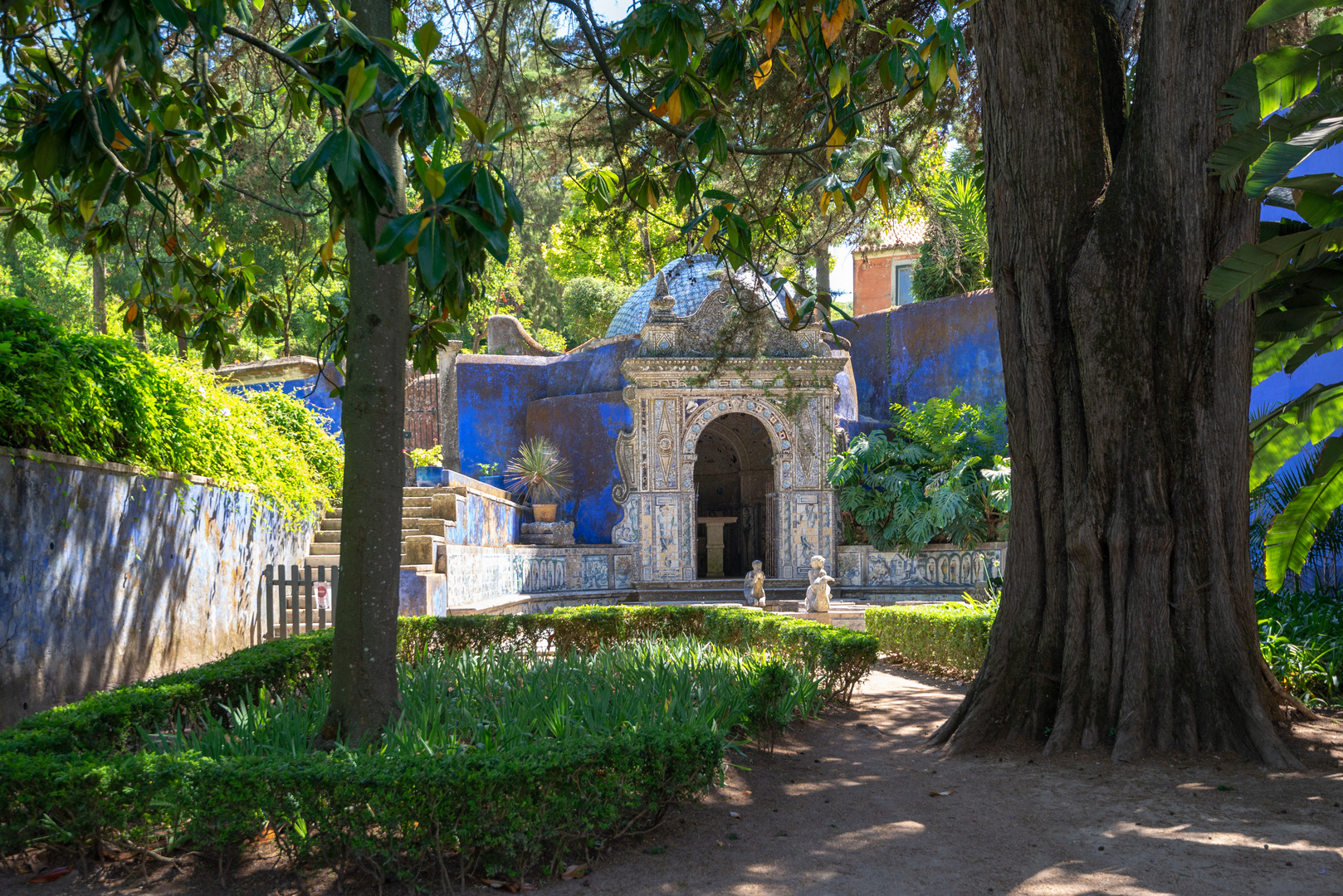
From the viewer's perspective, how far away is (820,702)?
7.73 m

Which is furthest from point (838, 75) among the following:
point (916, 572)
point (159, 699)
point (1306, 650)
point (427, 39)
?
point (916, 572)

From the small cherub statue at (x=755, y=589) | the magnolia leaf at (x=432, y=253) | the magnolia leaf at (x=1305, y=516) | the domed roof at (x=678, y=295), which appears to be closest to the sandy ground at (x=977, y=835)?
the magnolia leaf at (x=1305, y=516)

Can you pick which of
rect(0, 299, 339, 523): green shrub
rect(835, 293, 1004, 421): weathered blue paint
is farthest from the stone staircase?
rect(835, 293, 1004, 421): weathered blue paint

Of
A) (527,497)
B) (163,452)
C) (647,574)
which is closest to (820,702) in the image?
(163,452)

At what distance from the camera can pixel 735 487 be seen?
22375 mm

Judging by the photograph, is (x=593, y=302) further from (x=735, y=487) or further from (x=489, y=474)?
(x=489, y=474)

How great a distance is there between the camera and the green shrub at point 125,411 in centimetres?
687

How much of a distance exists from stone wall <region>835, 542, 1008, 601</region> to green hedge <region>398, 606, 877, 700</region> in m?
6.79

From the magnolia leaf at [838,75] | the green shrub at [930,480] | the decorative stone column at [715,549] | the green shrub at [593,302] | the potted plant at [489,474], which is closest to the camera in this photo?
the magnolia leaf at [838,75]

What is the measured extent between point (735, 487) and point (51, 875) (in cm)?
1884

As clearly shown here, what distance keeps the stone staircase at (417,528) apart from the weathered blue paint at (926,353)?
11.5 m

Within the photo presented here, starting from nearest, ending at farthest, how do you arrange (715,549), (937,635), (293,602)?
(293,602)
(937,635)
(715,549)

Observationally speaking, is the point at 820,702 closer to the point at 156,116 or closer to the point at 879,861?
the point at 879,861

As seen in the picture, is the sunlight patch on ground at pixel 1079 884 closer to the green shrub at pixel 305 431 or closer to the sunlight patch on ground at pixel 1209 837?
the sunlight patch on ground at pixel 1209 837
